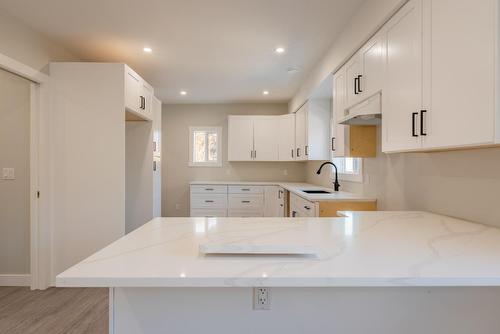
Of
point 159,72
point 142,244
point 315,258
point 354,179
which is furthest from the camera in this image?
point 159,72

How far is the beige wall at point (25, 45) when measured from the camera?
8.46 feet

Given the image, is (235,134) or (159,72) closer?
(159,72)

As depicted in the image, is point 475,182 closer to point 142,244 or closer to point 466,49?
point 466,49

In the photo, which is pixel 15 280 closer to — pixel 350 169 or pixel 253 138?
pixel 350 169

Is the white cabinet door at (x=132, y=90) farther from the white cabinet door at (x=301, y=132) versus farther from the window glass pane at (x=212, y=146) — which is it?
the window glass pane at (x=212, y=146)

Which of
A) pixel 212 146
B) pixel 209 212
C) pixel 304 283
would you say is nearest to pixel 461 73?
pixel 304 283

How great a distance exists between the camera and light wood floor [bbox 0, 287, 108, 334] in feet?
7.56

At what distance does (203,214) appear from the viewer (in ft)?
18.7

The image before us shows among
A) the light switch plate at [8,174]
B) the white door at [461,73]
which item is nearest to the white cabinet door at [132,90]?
the light switch plate at [8,174]

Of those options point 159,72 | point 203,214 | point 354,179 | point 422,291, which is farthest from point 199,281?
point 203,214

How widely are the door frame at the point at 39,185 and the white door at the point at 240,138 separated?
128 inches

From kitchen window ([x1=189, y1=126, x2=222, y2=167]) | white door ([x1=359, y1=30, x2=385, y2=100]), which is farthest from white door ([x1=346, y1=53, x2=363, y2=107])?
kitchen window ([x1=189, y1=126, x2=222, y2=167])

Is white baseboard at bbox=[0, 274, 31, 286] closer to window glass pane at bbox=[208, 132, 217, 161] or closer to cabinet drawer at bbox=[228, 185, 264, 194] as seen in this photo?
cabinet drawer at bbox=[228, 185, 264, 194]

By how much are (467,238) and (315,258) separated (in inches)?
31.2
